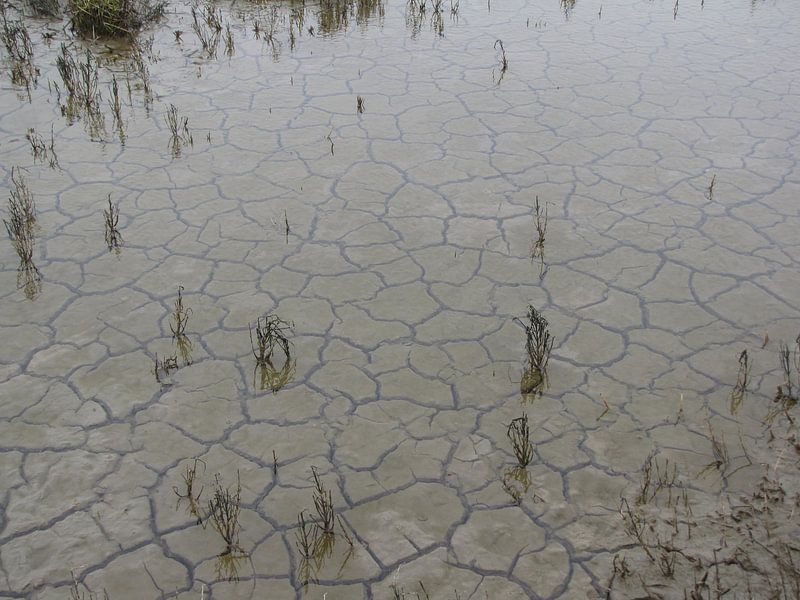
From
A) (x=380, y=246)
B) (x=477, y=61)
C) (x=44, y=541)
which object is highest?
(x=477, y=61)

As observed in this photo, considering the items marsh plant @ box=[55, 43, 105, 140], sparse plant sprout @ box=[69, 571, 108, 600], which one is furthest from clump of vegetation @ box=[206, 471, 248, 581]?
marsh plant @ box=[55, 43, 105, 140]

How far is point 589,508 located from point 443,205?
8.33 feet

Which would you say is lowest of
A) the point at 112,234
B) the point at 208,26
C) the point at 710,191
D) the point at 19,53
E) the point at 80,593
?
the point at 80,593

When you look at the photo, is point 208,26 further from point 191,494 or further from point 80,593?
point 80,593

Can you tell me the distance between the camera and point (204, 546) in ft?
9.99

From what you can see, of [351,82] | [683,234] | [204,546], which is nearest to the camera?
[204,546]

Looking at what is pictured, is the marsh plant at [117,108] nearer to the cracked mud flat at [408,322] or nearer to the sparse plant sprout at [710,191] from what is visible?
the cracked mud flat at [408,322]

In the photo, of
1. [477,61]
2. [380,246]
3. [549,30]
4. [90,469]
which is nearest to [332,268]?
[380,246]

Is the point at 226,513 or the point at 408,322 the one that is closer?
the point at 226,513

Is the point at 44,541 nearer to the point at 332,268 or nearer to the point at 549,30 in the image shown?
the point at 332,268

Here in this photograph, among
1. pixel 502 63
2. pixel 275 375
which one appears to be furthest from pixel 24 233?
pixel 502 63

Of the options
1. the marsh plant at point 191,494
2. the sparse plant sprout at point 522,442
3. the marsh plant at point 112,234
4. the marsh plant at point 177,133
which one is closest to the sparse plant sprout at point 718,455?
the sparse plant sprout at point 522,442

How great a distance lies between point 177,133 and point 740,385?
4292 mm

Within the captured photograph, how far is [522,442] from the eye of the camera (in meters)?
3.37
